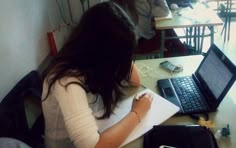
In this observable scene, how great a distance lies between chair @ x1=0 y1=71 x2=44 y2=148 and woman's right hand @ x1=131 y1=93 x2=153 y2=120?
1.72 feet

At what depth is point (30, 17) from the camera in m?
2.28

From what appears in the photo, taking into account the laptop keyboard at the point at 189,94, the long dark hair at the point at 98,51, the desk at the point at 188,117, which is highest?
the long dark hair at the point at 98,51

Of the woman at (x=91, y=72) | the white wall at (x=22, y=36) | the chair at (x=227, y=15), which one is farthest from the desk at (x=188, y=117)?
the chair at (x=227, y=15)

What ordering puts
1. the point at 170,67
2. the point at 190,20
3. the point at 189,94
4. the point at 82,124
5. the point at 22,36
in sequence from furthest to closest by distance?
the point at 190,20 → the point at 22,36 → the point at 170,67 → the point at 189,94 → the point at 82,124

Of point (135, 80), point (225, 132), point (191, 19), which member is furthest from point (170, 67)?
point (191, 19)

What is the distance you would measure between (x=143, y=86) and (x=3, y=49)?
36.8 inches

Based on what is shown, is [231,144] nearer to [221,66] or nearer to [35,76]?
[221,66]

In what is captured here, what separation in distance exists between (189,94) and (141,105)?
27 cm

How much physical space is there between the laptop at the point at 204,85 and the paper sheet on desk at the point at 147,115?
0.05 m

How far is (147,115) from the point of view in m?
1.20

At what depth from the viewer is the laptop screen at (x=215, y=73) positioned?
1168mm

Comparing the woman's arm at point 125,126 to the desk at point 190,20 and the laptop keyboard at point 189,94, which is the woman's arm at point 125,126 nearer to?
the laptop keyboard at point 189,94

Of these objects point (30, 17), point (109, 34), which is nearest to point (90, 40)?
point (109, 34)

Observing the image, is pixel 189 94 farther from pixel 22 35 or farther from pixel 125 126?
pixel 22 35
